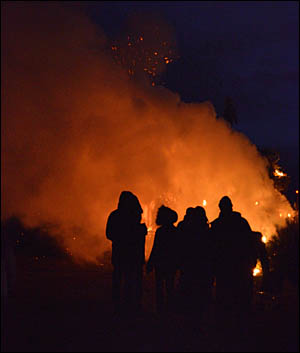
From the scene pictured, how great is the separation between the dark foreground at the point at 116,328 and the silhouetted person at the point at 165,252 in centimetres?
39

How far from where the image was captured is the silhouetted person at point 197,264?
7.72 meters

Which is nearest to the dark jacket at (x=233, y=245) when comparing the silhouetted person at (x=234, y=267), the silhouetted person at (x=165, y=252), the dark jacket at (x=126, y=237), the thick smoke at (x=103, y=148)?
the silhouetted person at (x=234, y=267)

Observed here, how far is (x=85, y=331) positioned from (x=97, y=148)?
885 cm

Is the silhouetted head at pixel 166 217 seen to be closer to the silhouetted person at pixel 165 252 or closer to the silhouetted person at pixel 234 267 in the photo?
the silhouetted person at pixel 165 252

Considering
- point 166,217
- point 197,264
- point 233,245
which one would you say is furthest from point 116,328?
point 233,245

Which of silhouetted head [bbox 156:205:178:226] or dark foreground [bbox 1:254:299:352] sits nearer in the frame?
dark foreground [bbox 1:254:299:352]

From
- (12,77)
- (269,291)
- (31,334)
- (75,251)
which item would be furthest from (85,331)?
(12,77)

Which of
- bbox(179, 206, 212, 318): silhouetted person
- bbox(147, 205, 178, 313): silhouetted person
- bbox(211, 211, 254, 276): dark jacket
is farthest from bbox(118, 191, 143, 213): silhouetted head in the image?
bbox(211, 211, 254, 276): dark jacket

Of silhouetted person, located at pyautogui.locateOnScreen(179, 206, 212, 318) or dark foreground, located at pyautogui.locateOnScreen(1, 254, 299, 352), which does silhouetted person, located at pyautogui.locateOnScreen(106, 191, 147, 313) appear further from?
silhouetted person, located at pyautogui.locateOnScreen(179, 206, 212, 318)

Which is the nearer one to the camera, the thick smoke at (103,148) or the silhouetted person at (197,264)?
the silhouetted person at (197,264)

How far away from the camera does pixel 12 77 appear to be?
14938 millimetres

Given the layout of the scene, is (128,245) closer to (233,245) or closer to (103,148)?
(233,245)

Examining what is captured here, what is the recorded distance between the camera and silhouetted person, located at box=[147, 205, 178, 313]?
8016 mm

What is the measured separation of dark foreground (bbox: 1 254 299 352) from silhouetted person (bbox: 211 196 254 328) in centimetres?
25
